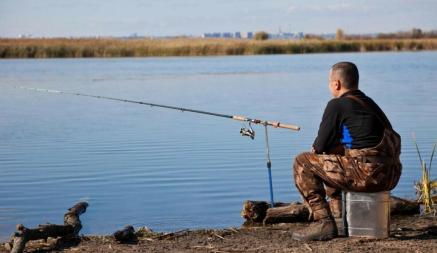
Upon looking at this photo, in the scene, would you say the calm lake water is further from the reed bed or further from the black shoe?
the reed bed

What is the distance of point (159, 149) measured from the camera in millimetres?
12875

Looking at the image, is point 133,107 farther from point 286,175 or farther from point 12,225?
point 12,225

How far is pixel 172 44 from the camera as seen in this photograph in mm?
54125

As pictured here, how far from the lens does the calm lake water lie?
28.8ft

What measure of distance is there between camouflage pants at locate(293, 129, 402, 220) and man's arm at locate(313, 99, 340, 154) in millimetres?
74

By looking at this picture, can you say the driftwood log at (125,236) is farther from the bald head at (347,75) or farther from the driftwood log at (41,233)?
the bald head at (347,75)

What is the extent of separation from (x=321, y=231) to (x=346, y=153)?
0.58m

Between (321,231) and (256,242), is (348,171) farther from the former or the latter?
(256,242)

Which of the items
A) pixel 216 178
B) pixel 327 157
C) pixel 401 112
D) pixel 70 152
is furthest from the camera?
pixel 401 112

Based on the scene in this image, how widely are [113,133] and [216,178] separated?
492 centimetres

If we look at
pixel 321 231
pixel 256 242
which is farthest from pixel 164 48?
pixel 321 231

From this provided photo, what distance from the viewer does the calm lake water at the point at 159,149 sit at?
8789 millimetres

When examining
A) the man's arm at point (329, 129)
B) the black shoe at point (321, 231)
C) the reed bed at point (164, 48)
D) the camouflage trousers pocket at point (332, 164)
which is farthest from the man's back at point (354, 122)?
the reed bed at point (164, 48)

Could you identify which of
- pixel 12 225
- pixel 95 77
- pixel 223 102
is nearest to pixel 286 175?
pixel 12 225
